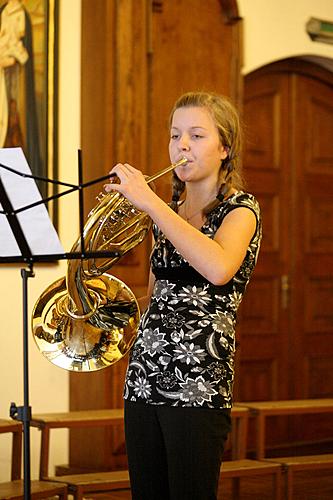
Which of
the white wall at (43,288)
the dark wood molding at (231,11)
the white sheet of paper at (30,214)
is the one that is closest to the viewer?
the white sheet of paper at (30,214)

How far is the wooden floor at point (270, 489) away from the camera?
5176mm

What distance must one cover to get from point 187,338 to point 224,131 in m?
0.53

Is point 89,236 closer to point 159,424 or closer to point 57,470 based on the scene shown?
point 159,424

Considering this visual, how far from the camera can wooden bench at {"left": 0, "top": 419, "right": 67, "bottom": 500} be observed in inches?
157

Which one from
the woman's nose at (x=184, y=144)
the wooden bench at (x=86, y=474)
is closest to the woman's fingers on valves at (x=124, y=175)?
the woman's nose at (x=184, y=144)

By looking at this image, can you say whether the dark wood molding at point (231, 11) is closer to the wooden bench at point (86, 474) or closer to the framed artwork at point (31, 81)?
the framed artwork at point (31, 81)

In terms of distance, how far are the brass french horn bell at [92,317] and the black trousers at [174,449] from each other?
12.9 inches

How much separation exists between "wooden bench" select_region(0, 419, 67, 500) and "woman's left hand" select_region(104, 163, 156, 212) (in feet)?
6.12

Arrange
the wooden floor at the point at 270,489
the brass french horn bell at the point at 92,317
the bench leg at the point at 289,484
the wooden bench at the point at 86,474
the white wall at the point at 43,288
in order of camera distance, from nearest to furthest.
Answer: the brass french horn bell at the point at 92,317
the wooden bench at the point at 86,474
the bench leg at the point at 289,484
the white wall at the point at 43,288
the wooden floor at the point at 270,489

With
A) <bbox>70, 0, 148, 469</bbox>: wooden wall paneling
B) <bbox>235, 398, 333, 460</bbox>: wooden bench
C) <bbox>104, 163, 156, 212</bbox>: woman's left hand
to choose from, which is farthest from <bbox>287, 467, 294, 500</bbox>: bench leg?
<bbox>104, 163, 156, 212</bbox>: woman's left hand

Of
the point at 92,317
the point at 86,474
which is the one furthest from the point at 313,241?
the point at 92,317

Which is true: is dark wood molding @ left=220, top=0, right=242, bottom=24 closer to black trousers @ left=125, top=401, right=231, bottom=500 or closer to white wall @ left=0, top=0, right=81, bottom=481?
white wall @ left=0, top=0, right=81, bottom=481

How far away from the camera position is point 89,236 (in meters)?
2.66

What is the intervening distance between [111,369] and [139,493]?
276 cm
